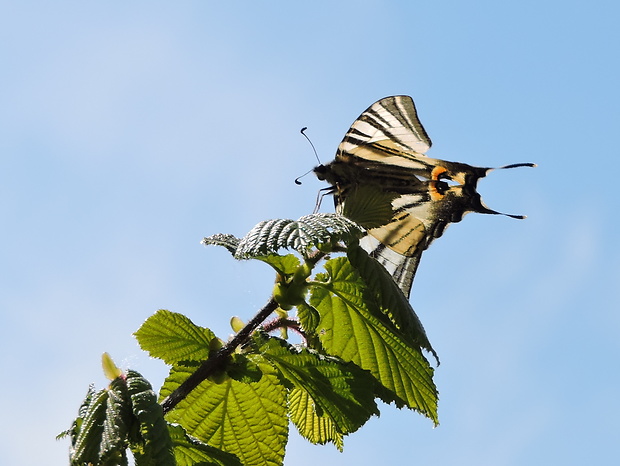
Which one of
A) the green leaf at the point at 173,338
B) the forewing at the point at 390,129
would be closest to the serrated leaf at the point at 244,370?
the green leaf at the point at 173,338

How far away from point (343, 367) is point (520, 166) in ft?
4.47

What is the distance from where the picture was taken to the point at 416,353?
2.89 meters

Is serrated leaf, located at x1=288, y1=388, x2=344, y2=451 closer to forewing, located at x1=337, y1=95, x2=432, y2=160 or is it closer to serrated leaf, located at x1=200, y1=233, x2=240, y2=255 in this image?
serrated leaf, located at x1=200, y1=233, x2=240, y2=255

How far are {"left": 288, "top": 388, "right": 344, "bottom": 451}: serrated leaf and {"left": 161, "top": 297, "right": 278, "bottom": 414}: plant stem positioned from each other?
49 centimetres

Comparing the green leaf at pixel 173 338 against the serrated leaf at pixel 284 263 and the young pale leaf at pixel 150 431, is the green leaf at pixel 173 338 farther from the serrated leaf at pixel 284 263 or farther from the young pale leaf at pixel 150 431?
the young pale leaf at pixel 150 431

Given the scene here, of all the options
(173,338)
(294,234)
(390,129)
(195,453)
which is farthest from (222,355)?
(390,129)

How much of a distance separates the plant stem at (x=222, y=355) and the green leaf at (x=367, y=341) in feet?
1.08

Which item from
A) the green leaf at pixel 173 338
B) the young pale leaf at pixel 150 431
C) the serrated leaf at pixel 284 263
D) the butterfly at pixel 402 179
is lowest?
the young pale leaf at pixel 150 431

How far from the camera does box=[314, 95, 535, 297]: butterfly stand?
3363 mm

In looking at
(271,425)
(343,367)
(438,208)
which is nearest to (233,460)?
(271,425)

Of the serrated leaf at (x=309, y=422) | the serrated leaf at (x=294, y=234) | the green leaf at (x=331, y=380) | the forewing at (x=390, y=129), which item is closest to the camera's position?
the serrated leaf at (x=294, y=234)

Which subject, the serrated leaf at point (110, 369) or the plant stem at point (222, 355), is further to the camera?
the plant stem at point (222, 355)

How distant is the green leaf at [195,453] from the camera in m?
2.54

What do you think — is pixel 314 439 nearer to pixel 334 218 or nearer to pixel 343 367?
pixel 343 367
